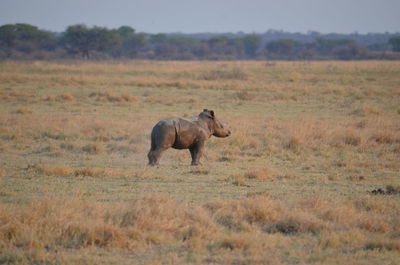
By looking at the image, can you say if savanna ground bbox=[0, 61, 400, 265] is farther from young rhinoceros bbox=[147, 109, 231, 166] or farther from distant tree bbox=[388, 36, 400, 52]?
distant tree bbox=[388, 36, 400, 52]

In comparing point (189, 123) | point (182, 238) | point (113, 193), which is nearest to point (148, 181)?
point (113, 193)

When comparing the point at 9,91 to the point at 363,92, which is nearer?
the point at 9,91

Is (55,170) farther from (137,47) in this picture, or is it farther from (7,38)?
(137,47)

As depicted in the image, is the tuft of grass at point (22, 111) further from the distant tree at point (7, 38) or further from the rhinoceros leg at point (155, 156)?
the distant tree at point (7, 38)

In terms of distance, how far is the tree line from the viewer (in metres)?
72.2

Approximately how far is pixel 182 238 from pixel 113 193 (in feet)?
8.88

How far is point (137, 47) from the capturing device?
95.8 metres

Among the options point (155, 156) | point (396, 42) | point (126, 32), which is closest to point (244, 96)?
point (155, 156)

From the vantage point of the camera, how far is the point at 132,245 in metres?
6.93

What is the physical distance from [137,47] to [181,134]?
84676 millimetres

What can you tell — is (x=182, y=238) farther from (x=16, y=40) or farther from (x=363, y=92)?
(x=16, y=40)

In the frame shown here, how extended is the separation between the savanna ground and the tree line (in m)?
46.2

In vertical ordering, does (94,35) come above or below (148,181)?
above

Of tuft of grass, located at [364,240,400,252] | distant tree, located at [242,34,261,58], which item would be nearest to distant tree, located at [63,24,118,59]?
distant tree, located at [242,34,261,58]
